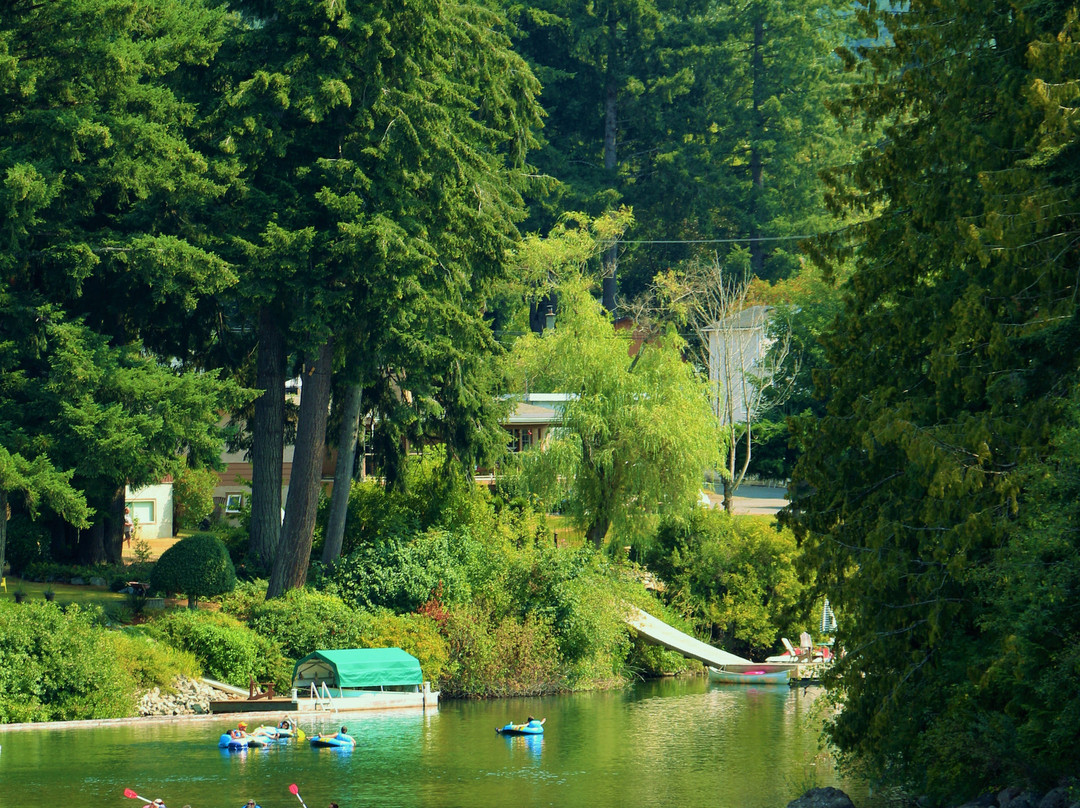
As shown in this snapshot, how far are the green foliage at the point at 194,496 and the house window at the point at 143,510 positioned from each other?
3.67ft

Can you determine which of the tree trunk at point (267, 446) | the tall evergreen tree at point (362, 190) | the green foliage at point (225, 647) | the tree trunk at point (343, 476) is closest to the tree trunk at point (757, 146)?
the tall evergreen tree at point (362, 190)

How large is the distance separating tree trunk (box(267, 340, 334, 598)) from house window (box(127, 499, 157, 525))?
14424mm

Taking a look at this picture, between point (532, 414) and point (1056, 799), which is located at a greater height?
point (532, 414)

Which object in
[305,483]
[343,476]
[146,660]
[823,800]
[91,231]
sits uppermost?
[91,231]

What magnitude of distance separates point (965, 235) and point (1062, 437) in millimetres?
3438

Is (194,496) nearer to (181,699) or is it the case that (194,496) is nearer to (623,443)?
(623,443)

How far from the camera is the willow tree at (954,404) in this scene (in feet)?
65.5

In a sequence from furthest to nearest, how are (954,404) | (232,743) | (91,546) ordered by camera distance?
(91,546) < (232,743) < (954,404)

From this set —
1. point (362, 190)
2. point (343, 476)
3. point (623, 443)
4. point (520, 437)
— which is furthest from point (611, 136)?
point (343, 476)

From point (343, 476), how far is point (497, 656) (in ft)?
25.6

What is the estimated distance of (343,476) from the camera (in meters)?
46.5

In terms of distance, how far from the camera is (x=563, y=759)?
34.4 meters

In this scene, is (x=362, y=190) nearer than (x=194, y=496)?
Yes

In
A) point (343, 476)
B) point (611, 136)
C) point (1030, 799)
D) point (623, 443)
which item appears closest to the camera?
point (1030, 799)
